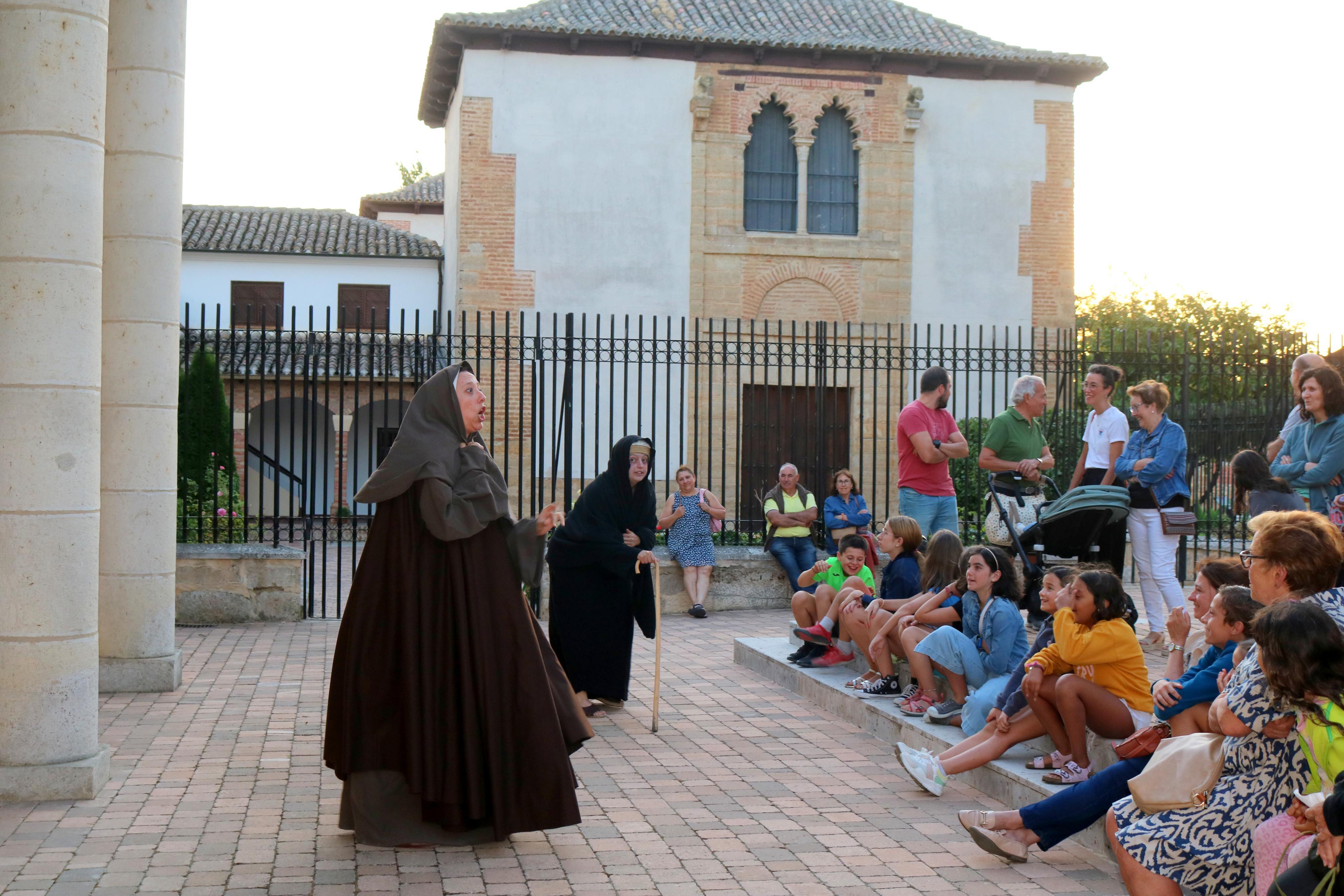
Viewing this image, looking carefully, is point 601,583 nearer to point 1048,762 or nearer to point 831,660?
point 831,660

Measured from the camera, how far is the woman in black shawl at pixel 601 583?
814 centimetres

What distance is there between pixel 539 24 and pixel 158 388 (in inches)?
663

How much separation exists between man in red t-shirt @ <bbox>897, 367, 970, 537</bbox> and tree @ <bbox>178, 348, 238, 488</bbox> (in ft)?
19.1

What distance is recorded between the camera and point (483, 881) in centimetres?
489

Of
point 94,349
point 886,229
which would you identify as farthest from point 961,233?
point 94,349

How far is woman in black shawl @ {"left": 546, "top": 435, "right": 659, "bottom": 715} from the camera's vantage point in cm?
814

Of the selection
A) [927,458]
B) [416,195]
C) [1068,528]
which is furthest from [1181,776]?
[416,195]

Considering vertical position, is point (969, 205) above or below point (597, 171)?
below

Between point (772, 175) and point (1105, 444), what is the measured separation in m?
16.8

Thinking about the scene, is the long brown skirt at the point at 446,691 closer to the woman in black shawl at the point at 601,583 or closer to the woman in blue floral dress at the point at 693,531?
the woman in black shawl at the point at 601,583

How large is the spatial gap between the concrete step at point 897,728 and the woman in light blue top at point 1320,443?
2.80m

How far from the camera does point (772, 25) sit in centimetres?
2564

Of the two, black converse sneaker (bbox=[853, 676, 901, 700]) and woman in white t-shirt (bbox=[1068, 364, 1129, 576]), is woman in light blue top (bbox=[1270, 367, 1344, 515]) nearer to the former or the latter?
woman in white t-shirt (bbox=[1068, 364, 1129, 576])

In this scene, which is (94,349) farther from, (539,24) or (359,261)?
(359,261)
